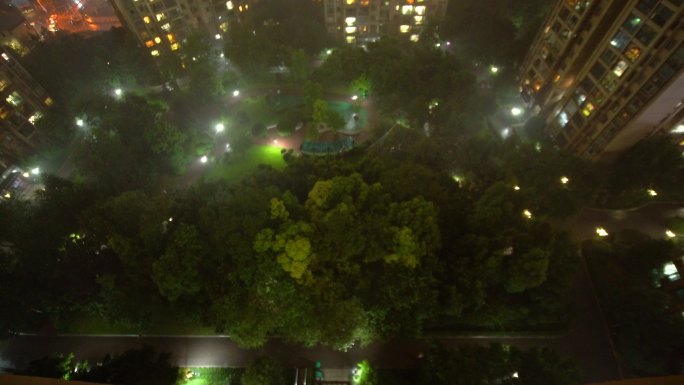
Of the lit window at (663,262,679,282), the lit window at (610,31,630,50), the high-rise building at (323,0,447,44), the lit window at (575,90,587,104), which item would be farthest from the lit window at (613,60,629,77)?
the high-rise building at (323,0,447,44)

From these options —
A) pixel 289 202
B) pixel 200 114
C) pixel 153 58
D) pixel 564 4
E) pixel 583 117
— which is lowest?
pixel 289 202

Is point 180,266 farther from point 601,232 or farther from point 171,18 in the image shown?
point 171,18

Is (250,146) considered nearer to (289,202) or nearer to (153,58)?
(289,202)

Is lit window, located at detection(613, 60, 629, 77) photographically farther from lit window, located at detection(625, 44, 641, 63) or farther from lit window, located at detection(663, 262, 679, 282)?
lit window, located at detection(663, 262, 679, 282)

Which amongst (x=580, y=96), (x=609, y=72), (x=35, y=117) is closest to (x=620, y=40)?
(x=609, y=72)

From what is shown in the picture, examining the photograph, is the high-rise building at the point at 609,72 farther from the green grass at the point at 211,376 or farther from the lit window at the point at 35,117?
the lit window at the point at 35,117

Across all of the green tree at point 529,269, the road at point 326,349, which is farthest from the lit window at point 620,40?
the green tree at point 529,269

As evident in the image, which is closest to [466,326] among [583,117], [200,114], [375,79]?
[583,117]
